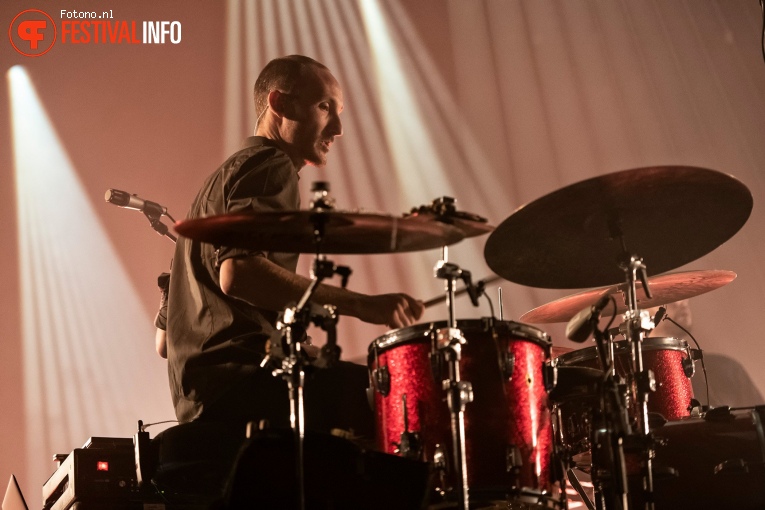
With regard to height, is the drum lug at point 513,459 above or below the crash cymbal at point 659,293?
below

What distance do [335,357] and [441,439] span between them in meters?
0.49

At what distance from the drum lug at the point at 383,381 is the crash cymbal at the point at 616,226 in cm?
55

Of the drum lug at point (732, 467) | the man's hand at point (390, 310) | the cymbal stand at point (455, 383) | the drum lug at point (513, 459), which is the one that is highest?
the man's hand at point (390, 310)

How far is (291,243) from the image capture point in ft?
8.30

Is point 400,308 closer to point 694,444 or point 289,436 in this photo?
point 289,436

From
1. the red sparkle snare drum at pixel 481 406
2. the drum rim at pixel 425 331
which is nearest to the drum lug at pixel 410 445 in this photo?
the red sparkle snare drum at pixel 481 406

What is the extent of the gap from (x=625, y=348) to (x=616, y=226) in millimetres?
836

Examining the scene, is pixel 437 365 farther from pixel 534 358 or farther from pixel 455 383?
pixel 534 358

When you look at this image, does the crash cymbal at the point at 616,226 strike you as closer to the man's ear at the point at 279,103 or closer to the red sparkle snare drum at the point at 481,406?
the red sparkle snare drum at the point at 481,406

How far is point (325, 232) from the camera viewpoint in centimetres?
242

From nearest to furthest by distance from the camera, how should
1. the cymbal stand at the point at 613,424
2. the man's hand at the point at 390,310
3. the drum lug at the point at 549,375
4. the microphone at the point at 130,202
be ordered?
the cymbal stand at the point at 613,424 → the man's hand at the point at 390,310 → the drum lug at the point at 549,375 → the microphone at the point at 130,202

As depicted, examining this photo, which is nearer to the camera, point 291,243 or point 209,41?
point 291,243

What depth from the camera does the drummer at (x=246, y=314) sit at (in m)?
2.65

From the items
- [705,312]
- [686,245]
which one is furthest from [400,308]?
Answer: [705,312]
